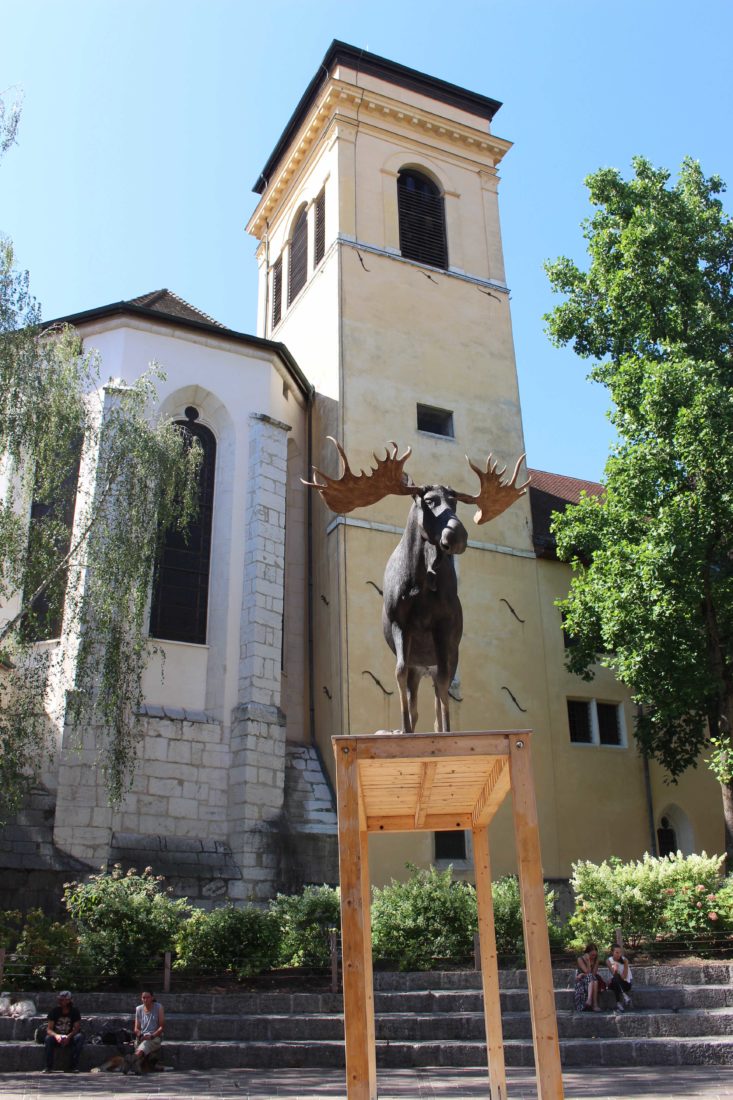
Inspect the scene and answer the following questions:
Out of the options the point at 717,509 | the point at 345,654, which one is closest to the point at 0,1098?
the point at 345,654

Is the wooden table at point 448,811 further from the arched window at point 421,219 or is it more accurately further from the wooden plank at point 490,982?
the arched window at point 421,219

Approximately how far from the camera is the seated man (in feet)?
34.6

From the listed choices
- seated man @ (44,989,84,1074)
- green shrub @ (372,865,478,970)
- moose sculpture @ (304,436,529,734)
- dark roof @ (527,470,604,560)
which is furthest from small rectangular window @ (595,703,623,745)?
moose sculpture @ (304,436,529,734)

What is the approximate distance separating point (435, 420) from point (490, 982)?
19.3 m

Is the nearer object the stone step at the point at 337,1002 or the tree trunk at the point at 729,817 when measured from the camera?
the stone step at the point at 337,1002

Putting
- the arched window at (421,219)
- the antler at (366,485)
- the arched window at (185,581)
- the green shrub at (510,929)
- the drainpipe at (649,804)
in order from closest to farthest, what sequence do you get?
the antler at (366,485) < the green shrub at (510,929) < the arched window at (185,581) < the drainpipe at (649,804) < the arched window at (421,219)

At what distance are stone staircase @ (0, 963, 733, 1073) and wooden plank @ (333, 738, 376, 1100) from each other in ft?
17.1

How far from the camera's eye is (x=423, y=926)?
15.2 m

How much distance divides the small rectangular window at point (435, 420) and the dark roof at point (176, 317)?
2.96m

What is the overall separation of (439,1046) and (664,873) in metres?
6.73

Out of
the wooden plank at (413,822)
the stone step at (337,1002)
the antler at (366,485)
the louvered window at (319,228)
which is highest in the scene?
the louvered window at (319,228)

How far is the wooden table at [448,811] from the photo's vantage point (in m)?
5.69

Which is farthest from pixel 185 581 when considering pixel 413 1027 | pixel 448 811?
pixel 448 811

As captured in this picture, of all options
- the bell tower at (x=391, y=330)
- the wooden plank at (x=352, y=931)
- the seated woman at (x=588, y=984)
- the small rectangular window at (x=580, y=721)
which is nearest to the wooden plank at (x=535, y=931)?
the wooden plank at (x=352, y=931)
